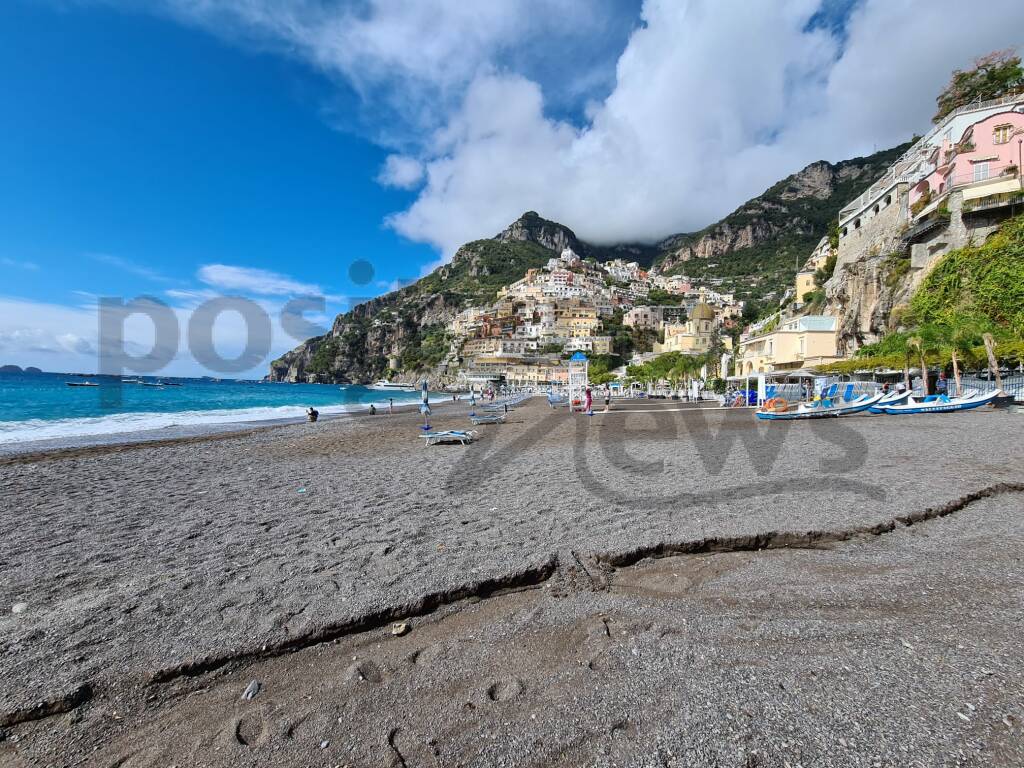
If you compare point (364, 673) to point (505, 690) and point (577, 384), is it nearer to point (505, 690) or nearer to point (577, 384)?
point (505, 690)

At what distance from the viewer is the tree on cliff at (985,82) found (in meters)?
31.8

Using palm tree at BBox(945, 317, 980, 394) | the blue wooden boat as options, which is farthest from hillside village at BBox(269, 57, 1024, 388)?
the blue wooden boat

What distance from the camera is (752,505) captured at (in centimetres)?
526

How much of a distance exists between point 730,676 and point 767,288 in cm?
12996

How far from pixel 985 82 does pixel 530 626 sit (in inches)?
2061

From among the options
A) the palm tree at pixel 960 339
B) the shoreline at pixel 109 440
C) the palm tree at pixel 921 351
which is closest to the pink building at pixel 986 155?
the palm tree at pixel 921 351

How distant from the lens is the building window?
25031mm

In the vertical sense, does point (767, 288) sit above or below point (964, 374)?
above

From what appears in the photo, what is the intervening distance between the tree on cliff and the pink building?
350 inches

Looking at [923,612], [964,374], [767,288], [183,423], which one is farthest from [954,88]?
[767,288]

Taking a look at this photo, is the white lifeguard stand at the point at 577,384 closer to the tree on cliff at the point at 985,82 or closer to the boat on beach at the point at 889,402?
the boat on beach at the point at 889,402

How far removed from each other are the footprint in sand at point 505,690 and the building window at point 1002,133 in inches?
1557

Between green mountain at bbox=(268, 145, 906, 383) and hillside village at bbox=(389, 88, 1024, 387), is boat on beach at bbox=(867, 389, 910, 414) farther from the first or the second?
green mountain at bbox=(268, 145, 906, 383)

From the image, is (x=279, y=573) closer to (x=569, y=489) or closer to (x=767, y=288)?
(x=569, y=489)
